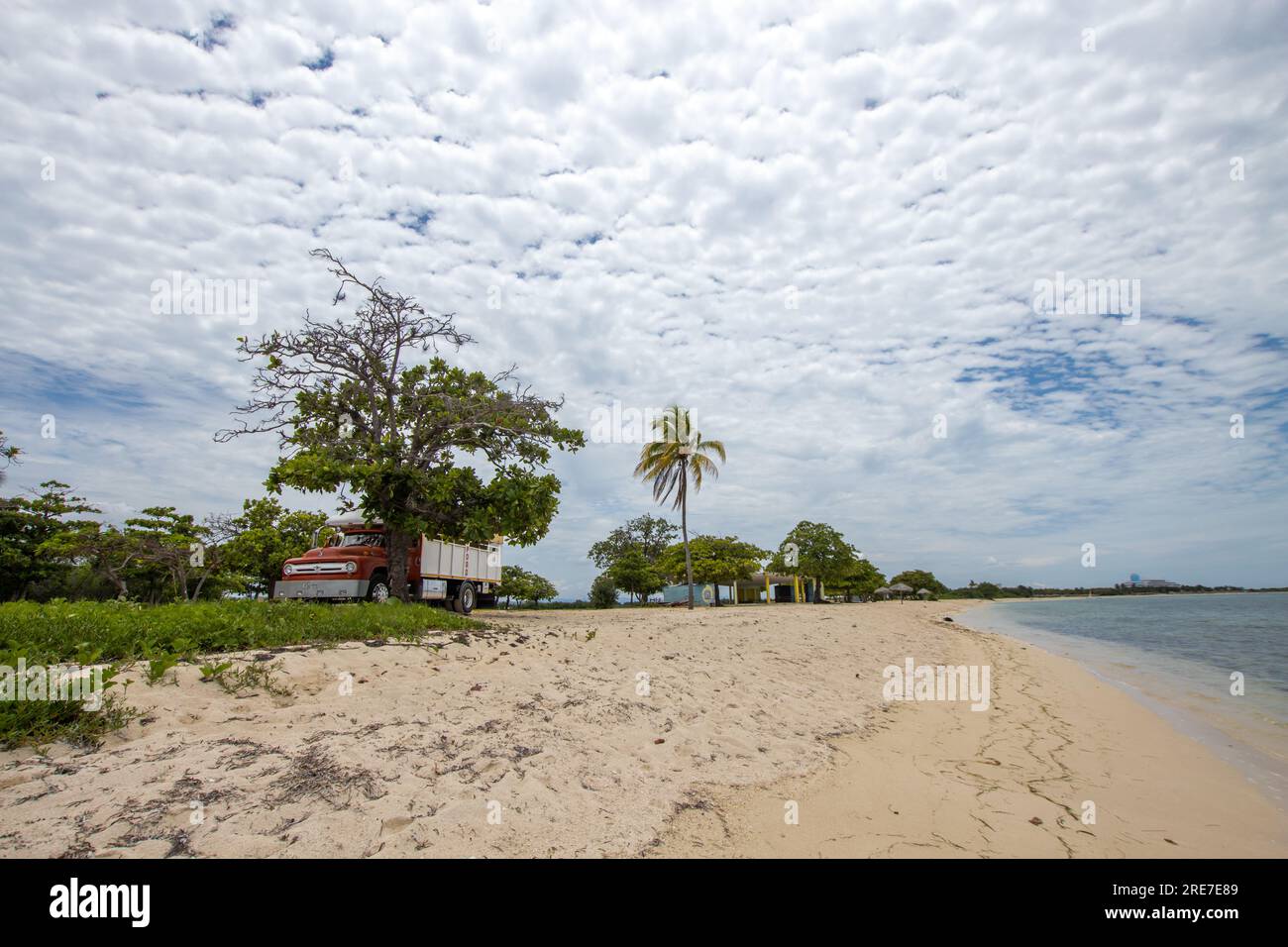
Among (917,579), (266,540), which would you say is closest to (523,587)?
(266,540)

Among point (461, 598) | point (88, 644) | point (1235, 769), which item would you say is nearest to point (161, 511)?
point (461, 598)

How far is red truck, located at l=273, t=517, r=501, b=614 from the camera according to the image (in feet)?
46.8

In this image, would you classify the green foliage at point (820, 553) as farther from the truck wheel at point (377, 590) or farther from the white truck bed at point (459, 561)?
the truck wheel at point (377, 590)

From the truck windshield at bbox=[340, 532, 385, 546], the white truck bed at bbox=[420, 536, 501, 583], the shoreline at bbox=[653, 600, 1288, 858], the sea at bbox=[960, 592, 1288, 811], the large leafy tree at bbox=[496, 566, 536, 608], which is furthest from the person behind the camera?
the large leafy tree at bbox=[496, 566, 536, 608]

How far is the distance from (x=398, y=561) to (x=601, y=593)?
2310cm

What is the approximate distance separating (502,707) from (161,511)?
74.9ft

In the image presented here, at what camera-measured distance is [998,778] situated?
Answer: 17.6ft

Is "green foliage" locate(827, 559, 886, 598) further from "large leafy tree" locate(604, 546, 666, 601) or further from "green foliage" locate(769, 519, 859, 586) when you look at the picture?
"large leafy tree" locate(604, 546, 666, 601)

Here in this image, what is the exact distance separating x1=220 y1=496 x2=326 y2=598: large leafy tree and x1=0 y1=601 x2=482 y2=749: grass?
17.1m

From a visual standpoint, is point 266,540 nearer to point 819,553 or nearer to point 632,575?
point 632,575

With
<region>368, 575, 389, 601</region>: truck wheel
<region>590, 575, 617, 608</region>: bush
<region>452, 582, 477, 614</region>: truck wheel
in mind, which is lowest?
<region>590, 575, 617, 608</region>: bush

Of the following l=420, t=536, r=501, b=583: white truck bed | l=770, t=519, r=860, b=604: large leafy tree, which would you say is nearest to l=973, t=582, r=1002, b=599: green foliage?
l=770, t=519, r=860, b=604: large leafy tree
